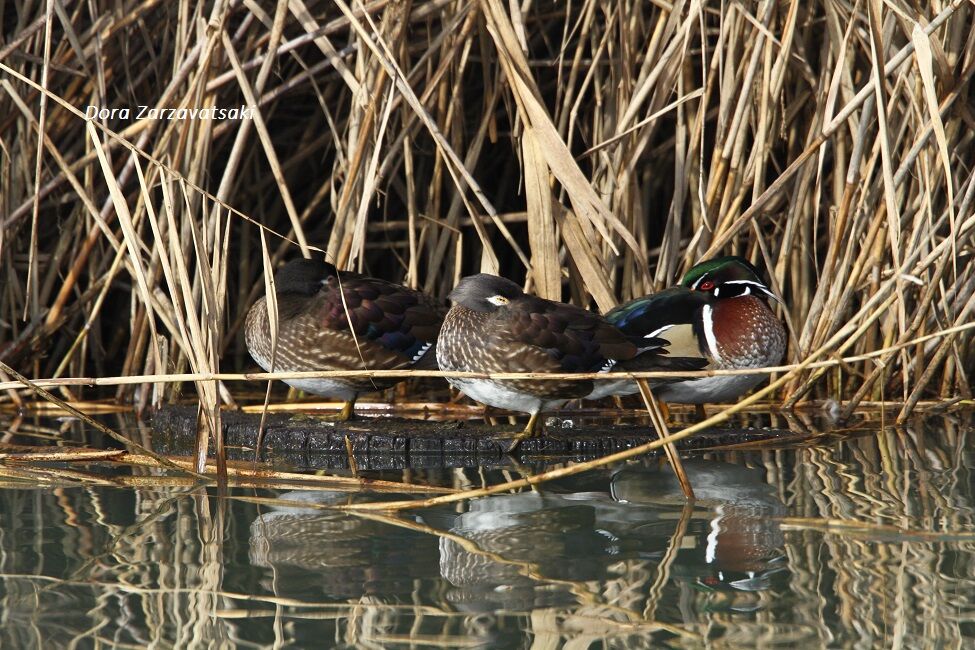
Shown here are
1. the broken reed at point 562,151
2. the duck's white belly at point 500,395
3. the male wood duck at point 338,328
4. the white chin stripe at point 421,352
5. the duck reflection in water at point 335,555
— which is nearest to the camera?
the duck reflection in water at point 335,555

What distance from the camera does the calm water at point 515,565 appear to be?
203 cm

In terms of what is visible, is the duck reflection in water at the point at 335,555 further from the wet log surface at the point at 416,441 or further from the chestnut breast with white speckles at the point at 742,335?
the chestnut breast with white speckles at the point at 742,335

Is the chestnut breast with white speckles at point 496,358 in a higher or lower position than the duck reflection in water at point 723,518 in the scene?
higher

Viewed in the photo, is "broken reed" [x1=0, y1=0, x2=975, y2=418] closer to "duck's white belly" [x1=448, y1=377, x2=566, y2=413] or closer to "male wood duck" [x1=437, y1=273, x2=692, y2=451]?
"male wood duck" [x1=437, y1=273, x2=692, y2=451]

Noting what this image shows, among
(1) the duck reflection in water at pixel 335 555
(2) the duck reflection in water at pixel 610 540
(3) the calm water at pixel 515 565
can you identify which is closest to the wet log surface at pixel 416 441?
(3) the calm water at pixel 515 565

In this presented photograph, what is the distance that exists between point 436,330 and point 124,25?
158 cm

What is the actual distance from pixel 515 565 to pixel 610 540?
267 millimetres

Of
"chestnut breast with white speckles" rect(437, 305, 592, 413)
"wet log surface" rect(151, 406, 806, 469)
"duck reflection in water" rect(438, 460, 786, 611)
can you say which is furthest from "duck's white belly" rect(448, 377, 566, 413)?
"duck reflection in water" rect(438, 460, 786, 611)

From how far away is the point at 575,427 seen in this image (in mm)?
3971

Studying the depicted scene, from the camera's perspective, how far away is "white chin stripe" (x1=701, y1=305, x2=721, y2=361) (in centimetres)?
398

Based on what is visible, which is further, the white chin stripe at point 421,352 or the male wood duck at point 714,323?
the white chin stripe at point 421,352

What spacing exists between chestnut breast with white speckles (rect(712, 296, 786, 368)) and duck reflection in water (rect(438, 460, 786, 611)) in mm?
823

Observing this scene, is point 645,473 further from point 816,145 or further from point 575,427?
point 816,145

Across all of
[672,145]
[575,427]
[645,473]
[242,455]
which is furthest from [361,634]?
[672,145]
